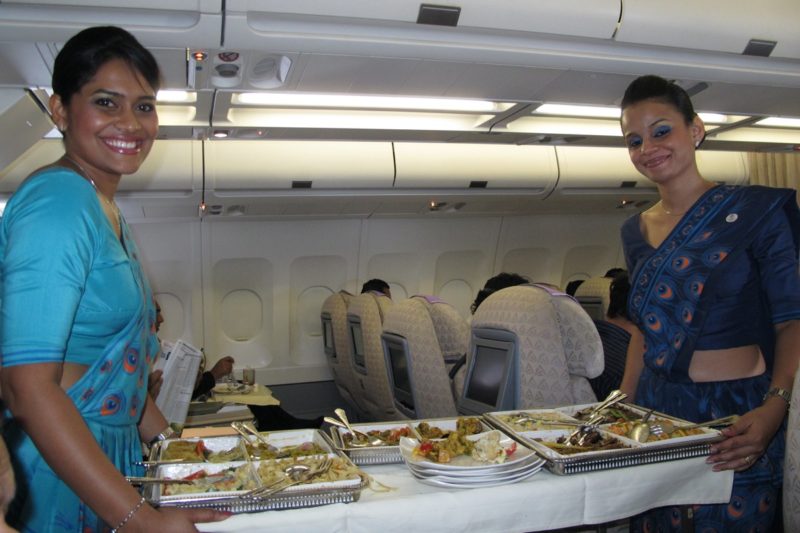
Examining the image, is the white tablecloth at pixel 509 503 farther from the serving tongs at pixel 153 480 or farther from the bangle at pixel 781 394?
the bangle at pixel 781 394

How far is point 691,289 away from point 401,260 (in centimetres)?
579

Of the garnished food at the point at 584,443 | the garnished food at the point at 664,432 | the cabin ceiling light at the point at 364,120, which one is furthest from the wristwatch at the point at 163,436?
the cabin ceiling light at the point at 364,120

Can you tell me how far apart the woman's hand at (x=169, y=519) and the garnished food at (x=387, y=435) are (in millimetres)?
623

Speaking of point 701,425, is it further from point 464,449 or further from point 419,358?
point 419,358

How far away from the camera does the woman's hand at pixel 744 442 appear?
2.01 meters

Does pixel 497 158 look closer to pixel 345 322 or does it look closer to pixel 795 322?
pixel 345 322

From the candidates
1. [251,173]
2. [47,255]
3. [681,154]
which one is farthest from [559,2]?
[251,173]

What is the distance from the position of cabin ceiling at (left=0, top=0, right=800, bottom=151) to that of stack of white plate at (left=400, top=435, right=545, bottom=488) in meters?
1.48

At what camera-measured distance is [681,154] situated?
2363 millimetres

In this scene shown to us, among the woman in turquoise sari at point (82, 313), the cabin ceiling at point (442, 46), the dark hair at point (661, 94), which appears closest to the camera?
the woman in turquoise sari at point (82, 313)

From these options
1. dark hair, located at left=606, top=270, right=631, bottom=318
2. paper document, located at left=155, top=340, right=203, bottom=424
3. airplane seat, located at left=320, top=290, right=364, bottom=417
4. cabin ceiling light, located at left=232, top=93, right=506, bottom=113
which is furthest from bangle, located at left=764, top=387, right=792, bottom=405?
airplane seat, located at left=320, top=290, right=364, bottom=417

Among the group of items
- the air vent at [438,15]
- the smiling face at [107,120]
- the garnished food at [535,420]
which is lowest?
the garnished food at [535,420]

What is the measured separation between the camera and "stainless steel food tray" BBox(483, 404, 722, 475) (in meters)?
1.84

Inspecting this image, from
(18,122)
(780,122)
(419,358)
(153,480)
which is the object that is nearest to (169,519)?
(153,480)
